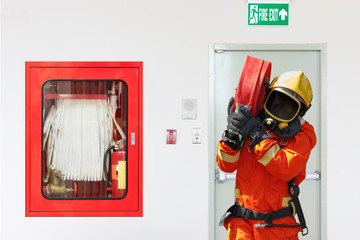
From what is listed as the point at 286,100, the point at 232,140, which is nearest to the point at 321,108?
the point at 286,100

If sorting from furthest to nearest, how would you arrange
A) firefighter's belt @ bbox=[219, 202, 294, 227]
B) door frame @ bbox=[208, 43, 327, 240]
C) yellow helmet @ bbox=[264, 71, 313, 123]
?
1. door frame @ bbox=[208, 43, 327, 240]
2. firefighter's belt @ bbox=[219, 202, 294, 227]
3. yellow helmet @ bbox=[264, 71, 313, 123]

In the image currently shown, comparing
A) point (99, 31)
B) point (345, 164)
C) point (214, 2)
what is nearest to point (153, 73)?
point (99, 31)

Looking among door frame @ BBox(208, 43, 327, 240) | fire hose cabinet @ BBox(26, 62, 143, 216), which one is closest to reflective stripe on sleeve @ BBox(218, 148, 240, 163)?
door frame @ BBox(208, 43, 327, 240)

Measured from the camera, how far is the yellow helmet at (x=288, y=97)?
171 centimetres

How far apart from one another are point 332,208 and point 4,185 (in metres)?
2.88

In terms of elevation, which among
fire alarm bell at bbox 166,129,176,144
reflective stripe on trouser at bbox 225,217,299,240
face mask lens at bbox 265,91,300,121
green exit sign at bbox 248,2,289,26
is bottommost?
reflective stripe on trouser at bbox 225,217,299,240

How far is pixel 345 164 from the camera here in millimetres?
3229

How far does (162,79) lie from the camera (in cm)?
323

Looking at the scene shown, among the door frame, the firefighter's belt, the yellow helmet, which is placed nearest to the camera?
the yellow helmet

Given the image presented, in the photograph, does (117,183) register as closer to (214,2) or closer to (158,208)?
(158,208)

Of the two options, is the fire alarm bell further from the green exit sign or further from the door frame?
the green exit sign

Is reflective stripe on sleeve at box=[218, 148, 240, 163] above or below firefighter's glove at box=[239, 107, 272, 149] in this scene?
below

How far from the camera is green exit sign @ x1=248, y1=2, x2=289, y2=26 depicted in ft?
10.6

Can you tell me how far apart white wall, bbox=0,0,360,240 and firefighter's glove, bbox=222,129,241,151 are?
136 cm
